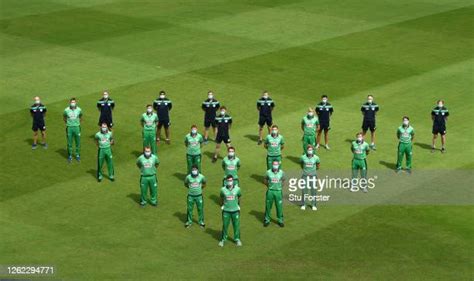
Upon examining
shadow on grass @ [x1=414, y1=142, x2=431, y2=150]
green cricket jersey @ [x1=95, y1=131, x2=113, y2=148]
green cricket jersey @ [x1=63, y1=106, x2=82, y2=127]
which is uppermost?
green cricket jersey @ [x1=63, y1=106, x2=82, y2=127]

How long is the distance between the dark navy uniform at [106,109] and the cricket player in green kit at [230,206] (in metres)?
10.1

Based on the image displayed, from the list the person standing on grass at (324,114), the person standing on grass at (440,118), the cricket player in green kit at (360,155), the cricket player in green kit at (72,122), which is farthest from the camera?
the person standing on grass at (324,114)

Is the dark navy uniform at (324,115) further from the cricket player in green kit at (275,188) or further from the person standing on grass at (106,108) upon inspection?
the person standing on grass at (106,108)

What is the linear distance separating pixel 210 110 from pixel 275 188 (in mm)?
8545

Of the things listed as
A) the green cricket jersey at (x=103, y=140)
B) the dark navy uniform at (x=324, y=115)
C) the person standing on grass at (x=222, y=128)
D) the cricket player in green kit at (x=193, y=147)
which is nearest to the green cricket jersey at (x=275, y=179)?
the cricket player in green kit at (x=193, y=147)

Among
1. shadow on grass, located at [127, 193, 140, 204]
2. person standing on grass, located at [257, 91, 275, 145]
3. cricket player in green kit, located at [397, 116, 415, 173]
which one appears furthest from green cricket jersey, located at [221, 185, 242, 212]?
person standing on grass, located at [257, 91, 275, 145]

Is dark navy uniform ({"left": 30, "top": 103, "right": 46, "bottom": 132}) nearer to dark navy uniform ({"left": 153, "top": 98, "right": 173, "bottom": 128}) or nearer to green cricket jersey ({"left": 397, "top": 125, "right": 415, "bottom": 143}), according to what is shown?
dark navy uniform ({"left": 153, "top": 98, "right": 173, "bottom": 128})

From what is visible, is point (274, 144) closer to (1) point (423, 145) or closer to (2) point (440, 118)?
(2) point (440, 118)

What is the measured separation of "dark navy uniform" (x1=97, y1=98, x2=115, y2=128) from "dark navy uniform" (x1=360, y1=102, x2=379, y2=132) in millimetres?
9752

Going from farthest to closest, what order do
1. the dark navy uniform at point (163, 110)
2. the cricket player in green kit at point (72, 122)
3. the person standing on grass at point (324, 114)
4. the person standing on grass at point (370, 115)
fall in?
the dark navy uniform at point (163, 110) < the person standing on grass at point (370, 115) < the person standing on grass at point (324, 114) < the cricket player in green kit at point (72, 122)

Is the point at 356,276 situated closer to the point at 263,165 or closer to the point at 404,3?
the point at 263,165

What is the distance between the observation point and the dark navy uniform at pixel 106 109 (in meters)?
35.6

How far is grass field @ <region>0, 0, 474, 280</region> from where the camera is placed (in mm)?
26672

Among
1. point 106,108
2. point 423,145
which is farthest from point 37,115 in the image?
point 423,145
